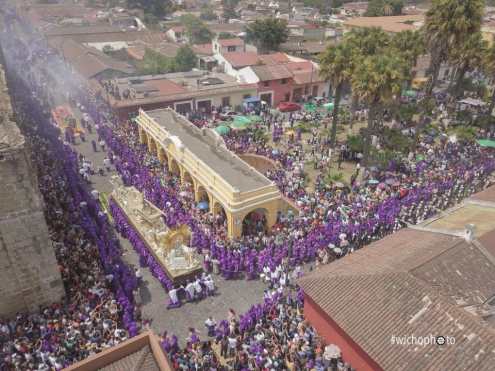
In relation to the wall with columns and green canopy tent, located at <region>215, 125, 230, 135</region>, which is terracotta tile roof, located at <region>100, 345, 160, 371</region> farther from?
green canopy tent, located at <region>215, 125, 230, 135</region>

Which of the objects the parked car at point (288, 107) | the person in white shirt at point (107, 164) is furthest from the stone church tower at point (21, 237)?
the parked car at point (288, 107)

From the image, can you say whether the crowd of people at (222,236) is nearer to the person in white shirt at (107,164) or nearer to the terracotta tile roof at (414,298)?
the person in white shirt at (107,164)

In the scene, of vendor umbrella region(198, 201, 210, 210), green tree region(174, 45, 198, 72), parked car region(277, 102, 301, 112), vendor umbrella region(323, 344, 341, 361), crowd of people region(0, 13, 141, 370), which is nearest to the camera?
vendor umbrella region(323, 344, 341, 361)

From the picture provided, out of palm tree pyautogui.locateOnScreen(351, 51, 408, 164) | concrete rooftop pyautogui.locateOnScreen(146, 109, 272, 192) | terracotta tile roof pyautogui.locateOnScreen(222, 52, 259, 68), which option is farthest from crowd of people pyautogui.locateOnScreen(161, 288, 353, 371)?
terracotta tile roof pyautogui.locateOnScreen(222, 52, 259, 68)

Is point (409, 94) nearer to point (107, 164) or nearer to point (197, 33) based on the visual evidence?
point (107, 164)

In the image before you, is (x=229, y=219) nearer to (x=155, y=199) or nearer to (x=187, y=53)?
(x=155, y=199)

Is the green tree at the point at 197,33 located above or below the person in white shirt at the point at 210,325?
above
